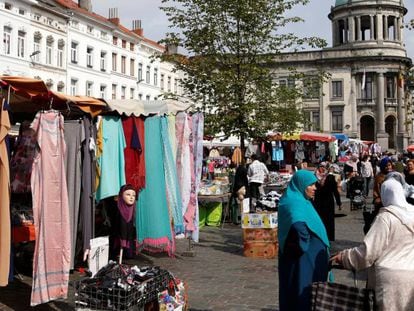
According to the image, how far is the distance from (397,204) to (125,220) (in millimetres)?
4600

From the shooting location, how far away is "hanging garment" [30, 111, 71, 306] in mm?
6004

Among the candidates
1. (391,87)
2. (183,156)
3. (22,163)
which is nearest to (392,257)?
(183,156)

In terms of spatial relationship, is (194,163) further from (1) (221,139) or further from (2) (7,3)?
(2) (7,3)

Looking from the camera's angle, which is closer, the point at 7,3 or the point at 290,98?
the point at 290,98

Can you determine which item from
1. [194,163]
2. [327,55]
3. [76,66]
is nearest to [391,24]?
[327,55]

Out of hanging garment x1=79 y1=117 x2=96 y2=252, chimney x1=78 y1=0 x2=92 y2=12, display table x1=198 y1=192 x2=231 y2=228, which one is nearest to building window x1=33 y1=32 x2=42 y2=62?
chimney x1=78 y1=0 x2=92 y2=12

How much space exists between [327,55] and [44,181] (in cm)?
6218

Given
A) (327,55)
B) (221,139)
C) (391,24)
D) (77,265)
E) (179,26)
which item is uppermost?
(391,24)

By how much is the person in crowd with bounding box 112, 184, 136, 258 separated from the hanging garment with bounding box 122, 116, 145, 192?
52cm

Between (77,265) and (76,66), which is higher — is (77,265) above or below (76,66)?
below

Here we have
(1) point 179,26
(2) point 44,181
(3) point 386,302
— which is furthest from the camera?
(1) point 179,26

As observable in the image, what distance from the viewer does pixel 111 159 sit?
7.99 meters

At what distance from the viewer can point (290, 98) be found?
1828 cm

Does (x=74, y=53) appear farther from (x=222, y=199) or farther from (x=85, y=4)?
(x=222, y=199)
